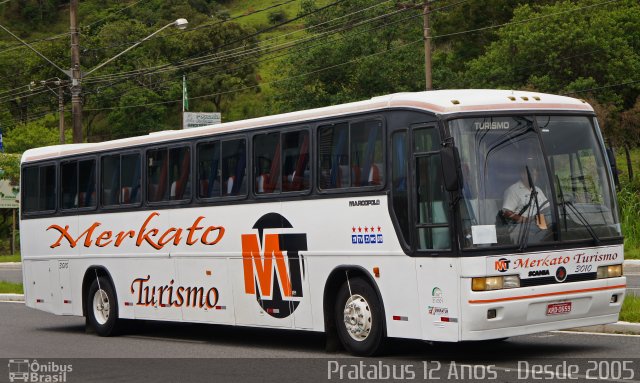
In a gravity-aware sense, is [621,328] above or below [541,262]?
below

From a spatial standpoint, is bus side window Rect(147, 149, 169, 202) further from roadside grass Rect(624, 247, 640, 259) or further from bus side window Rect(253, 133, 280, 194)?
roadside grass Rect(624, 247, 640, 259)

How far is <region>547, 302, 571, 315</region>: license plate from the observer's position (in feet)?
42.0

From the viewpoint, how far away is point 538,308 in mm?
12719

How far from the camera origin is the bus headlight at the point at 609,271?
13344 millimetres

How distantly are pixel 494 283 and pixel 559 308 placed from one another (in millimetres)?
903

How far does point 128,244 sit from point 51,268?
2.68 metres

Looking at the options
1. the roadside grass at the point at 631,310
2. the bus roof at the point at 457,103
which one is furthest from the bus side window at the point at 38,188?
the roadside grass at the point at 631,310

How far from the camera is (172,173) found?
18.0m

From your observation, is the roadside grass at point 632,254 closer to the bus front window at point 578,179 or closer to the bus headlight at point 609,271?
the bus front window at point 578,179

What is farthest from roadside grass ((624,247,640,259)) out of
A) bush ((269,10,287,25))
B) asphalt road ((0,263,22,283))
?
bush ((269,10,287,25))

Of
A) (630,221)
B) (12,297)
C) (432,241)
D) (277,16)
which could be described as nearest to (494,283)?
(432,241)

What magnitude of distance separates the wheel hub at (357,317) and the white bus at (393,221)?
0.7 inches

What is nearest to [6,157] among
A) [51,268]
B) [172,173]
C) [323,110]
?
[51,268]

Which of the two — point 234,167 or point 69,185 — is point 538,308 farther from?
point 69,185
